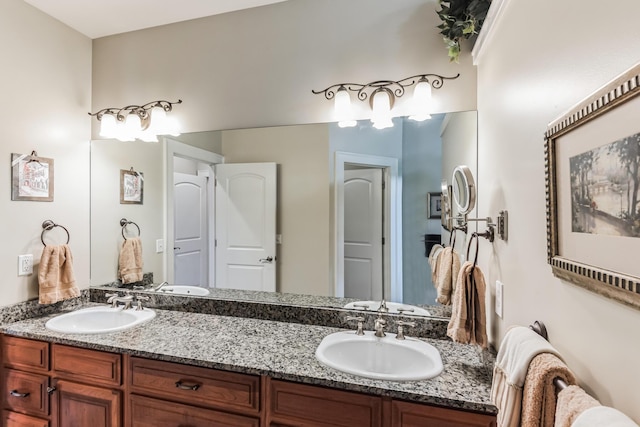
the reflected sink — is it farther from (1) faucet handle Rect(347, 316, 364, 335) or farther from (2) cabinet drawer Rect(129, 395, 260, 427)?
(2) cabinet drawer Rect(129, 395, 260, 427)

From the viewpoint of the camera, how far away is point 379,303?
182 centimetres

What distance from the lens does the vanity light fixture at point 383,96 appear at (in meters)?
1.69

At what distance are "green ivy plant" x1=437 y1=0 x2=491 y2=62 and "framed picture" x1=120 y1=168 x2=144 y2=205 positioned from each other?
6.91 feet

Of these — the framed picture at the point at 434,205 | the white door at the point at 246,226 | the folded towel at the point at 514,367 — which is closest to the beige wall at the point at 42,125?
the white door at the point at 246,226

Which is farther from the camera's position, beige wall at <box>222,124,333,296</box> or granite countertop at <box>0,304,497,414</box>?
beige wall at <box>222,124,333,296</box>

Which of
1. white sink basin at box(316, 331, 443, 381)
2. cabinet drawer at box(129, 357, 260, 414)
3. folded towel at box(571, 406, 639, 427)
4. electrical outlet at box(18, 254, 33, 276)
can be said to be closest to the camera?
folded towel at box(571, 406, 639, 427)

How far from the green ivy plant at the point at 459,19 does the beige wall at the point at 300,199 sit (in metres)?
0.76

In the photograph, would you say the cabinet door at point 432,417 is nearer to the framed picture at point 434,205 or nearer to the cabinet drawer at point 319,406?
the cabinet drawer at point 319,406

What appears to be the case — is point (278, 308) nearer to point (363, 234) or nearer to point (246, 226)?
point (246, 226)

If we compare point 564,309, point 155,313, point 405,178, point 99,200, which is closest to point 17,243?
point 99,200

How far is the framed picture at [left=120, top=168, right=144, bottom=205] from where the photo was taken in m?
2.33

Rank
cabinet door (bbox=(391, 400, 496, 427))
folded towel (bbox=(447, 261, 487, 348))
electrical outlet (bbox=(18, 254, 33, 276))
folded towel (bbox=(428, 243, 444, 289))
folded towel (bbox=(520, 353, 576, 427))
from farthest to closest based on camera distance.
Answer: electrical outlet (bbox=(18, 254, 33, 276)) < folded towel (bbox=(428, 243, 444, 289)) < folded towel (bbox=(447, 261, 487, 348)) < cabinet door (bbox=(391, 400, 496, 427)) < folded towel (bbox=(520, 353, 576, 427))

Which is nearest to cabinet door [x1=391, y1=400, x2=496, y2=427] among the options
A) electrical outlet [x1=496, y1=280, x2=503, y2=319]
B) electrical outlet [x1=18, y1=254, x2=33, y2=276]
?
electrical outlet [x1=496, y1=280, x2=503, y2=319]

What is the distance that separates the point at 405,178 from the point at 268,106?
0.93 meters
